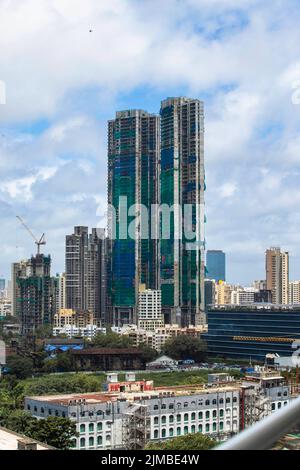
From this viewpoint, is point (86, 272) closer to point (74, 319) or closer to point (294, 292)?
point (74, 319)

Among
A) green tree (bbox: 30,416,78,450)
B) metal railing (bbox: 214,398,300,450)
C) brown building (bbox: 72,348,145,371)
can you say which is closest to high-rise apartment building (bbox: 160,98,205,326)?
brown building (bbox: 72,348,145,371)

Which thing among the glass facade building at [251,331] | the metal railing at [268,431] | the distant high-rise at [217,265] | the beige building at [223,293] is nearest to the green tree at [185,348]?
the glass facade building at [251,331]

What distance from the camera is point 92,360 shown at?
949 centimetres

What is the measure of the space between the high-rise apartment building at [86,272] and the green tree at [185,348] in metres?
2.67

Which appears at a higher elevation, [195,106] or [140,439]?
[195,106]

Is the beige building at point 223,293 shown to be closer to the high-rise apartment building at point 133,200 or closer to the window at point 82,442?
the high-rise apartment building at point 133,200

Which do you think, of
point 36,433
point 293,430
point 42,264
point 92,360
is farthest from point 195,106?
point 293,430

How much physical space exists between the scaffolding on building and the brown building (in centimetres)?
459

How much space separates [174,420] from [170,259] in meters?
6.90

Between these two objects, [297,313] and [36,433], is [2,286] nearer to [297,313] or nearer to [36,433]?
[297,313]

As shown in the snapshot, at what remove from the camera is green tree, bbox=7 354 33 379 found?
804 cm

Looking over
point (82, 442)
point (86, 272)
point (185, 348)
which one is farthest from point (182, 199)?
point (82, 442)

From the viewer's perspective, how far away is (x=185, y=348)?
10289 mm

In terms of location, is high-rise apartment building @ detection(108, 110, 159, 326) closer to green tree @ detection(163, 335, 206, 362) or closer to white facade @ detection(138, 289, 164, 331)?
white facade @ detection(138, 289, 164, 331)
